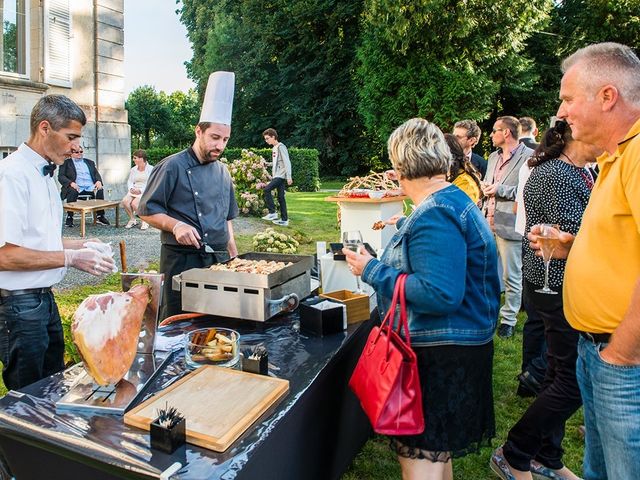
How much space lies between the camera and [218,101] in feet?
10.7

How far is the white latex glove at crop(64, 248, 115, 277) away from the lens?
213cm

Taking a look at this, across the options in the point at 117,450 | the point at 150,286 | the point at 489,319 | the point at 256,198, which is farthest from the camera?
the point at 256,198

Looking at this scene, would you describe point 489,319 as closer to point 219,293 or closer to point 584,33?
point 219,293

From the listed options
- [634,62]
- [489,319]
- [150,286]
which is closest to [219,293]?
[150,286]

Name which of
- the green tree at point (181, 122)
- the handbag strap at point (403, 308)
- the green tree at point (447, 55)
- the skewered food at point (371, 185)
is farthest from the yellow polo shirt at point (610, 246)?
the green tree at point (181, 122)

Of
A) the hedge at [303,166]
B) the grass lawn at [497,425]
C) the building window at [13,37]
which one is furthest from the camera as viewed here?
the hedge at [303,166]

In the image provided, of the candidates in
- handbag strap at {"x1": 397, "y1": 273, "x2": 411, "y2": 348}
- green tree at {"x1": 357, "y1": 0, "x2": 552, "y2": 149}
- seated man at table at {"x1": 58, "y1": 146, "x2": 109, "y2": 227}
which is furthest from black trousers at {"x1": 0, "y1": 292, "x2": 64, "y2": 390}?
green tree at {"x1": 357, "y1": 0, "x2": 552, "y2": 149}

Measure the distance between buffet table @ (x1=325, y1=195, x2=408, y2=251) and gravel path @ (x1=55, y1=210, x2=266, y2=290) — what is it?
330cm

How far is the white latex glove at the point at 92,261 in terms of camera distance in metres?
2.13

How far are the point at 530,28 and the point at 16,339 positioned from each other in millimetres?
21526

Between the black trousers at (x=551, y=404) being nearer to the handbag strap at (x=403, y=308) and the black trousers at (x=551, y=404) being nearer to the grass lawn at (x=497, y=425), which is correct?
the grass lawn at (x=497, y=425)

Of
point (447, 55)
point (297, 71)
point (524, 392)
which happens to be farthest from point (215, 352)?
point (297, 71)

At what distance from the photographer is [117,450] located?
138 centimetres

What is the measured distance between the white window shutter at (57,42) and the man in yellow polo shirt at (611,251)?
394 inches
